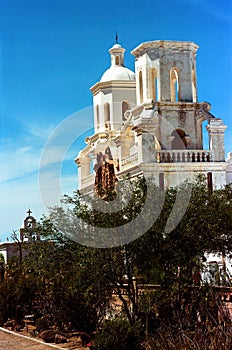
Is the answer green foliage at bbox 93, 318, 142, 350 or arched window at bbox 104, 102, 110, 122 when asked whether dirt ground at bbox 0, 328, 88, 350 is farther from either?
arched window at bbox 104, 102, 110, 122

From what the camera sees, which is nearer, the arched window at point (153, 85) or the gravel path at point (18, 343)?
the gravel path at point (18, 343)

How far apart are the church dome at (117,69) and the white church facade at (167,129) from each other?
4.67 m

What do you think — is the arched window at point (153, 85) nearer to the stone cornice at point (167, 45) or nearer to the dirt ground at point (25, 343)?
the stone cornice at point (167, 45)

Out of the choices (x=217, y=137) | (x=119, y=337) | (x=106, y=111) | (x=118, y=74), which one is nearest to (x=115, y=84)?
(x=118, y=74)

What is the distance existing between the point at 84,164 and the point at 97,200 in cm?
2387

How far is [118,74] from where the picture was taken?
122 feet

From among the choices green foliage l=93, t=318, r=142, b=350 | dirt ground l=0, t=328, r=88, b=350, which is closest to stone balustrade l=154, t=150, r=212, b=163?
dirt ground l=0, t=328, r=88, b=350

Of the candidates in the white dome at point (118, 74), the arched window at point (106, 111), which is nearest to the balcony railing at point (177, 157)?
the arched window at point (106, 111)

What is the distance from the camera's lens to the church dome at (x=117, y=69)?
37.0 metres

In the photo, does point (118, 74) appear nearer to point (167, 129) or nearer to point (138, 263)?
point (167, 129)

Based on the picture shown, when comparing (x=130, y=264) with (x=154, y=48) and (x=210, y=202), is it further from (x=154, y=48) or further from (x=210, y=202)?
(x=154, y=48)

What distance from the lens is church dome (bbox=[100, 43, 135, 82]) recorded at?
37.0 m

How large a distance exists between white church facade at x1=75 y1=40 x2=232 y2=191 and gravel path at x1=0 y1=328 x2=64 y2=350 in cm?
1216

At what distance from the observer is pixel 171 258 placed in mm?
12398
